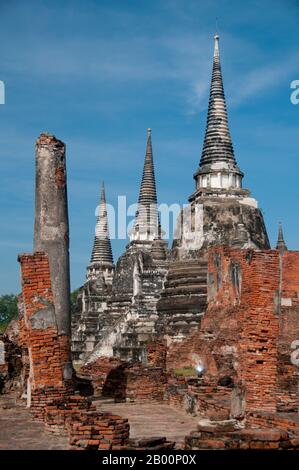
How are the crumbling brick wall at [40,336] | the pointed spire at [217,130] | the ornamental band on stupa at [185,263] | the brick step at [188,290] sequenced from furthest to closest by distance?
the pointed spire at [217,130], the ornamental band on stupa at [185,263], the brick step at [188,290], the crumbling brick wall at [40,336]

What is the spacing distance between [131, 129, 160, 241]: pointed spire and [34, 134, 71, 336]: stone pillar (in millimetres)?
25165

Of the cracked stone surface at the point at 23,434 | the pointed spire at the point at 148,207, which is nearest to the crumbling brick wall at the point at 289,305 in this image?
→ the cracked stone surface at the point at 23,434

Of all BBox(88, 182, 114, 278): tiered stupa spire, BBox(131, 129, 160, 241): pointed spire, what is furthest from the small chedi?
BBox(88, 182, 114, 278): tiered stupa spire

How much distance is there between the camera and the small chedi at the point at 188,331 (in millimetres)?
8531

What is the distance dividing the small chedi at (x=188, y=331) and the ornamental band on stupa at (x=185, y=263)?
0.17 feet

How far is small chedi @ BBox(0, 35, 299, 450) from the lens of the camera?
853cm

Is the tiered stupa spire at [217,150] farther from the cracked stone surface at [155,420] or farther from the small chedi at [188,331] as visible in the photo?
the cracked stone surface at [155,420]

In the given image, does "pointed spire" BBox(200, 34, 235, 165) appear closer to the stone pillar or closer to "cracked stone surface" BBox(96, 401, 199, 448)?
the stone pillar

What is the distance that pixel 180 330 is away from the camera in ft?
80.2

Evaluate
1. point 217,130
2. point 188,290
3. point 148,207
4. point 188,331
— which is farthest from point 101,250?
point 188,331

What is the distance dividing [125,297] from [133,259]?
1809 millimetres

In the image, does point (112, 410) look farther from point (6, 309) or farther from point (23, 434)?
point (6, 309)

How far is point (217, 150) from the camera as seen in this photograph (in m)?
30.0
